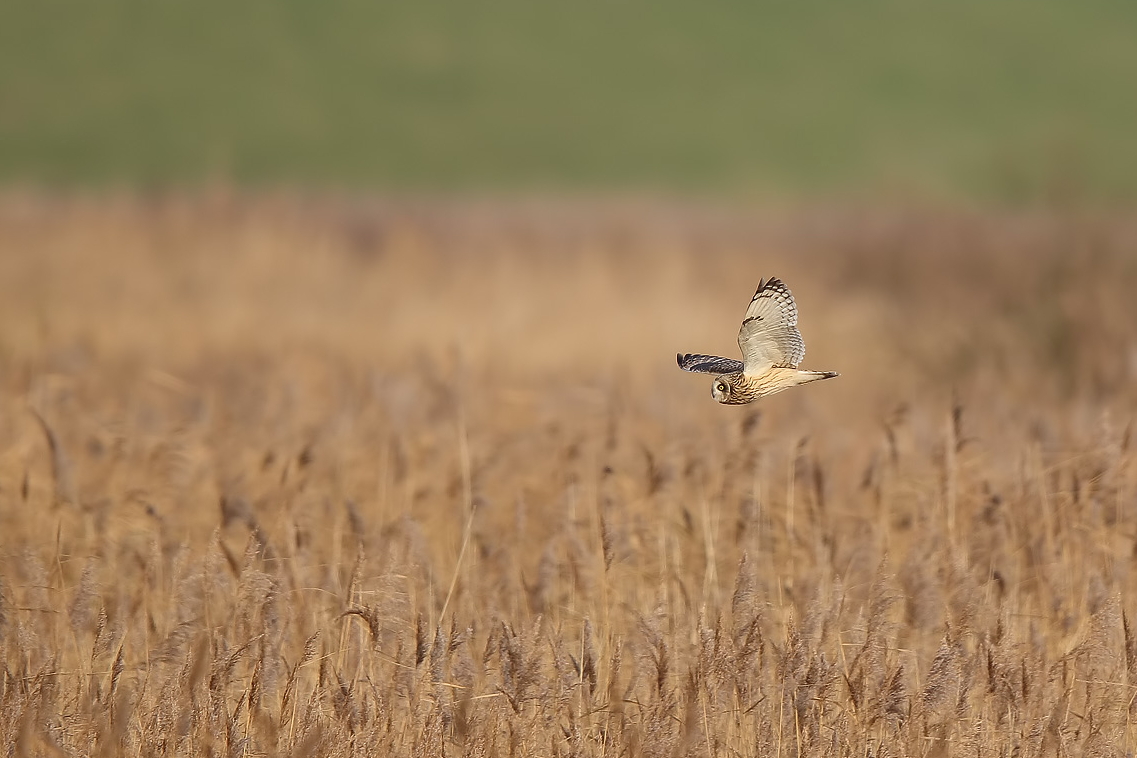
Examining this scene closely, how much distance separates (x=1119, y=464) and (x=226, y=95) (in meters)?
26.3

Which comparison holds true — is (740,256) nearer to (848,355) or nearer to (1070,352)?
(848,355)

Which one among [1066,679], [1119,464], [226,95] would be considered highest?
[226,95]

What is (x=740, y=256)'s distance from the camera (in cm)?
1095

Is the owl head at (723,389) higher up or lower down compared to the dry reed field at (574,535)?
higher up

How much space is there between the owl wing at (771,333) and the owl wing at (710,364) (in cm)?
1

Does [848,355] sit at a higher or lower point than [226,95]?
lower

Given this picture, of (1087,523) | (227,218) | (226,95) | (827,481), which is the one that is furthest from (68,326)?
(226,95)

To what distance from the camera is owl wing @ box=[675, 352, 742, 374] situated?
4.67 feet

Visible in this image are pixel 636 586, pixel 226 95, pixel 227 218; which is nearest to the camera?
pixel 636 586

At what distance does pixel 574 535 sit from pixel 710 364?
1.57 metres

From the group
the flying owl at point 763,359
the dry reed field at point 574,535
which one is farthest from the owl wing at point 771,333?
the dry reed field at point 574,535

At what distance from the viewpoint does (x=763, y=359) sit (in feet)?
4.63

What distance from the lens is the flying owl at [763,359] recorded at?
135 centimetres

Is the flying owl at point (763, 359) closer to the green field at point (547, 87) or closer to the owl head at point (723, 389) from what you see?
the owl head at point (723, 389)
